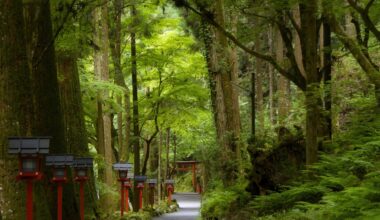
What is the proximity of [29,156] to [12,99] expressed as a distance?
1223 mm

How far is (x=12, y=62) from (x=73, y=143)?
7.15 m

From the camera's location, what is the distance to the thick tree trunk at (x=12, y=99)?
8.38m

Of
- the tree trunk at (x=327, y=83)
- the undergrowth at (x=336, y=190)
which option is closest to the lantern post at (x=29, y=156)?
the undergrowth at (x=336, y=190)

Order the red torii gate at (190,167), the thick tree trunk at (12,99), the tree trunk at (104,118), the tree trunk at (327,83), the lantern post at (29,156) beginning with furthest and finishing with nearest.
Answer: the red torii gate at (190,167), the tree trunk at (104,118), the tree trunk at (327,83), the thick tree trunk at (12,99), the lantern post at (29,156)

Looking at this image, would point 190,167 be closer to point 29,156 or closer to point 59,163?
point 59,163

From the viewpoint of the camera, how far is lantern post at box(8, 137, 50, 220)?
25.3ft

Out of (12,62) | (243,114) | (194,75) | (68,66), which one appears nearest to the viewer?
(12,62)

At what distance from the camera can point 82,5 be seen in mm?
11453

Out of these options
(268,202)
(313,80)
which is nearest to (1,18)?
(313,80)

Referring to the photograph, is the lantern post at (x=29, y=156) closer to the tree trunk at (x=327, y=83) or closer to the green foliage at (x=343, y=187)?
the green foliage at (x=343, y=187)

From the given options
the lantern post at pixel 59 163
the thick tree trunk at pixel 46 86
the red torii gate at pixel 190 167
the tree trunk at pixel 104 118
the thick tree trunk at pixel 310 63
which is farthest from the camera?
the red torii gate at pixel 190 167

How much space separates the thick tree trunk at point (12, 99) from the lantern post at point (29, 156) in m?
0.53

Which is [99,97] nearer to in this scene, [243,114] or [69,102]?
[69,102]

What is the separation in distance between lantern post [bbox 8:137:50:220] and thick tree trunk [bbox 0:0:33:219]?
531 millimetres
